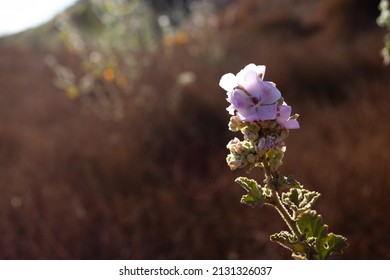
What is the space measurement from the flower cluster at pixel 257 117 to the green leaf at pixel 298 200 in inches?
4.2

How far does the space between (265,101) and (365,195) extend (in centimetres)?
208

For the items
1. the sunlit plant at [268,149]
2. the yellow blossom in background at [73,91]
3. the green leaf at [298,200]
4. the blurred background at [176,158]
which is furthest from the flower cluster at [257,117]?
the yellow blossom in background at [73,91]

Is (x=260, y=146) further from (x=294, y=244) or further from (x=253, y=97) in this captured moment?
(x=294, y=244)

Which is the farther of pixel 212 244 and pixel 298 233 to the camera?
pixel 212 244

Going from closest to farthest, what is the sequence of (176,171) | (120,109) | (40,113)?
(176,171) → (120,109) → (40,113)

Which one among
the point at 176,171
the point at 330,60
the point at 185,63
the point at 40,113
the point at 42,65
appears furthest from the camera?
the point at 42,65

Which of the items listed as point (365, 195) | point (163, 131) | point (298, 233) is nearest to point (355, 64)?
point (163, 131)

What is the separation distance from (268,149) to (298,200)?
173 mm

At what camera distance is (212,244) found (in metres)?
2.78

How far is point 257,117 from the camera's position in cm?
83

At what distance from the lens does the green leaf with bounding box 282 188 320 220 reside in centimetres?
93

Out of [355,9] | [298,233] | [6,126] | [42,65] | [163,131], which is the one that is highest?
[42,65]

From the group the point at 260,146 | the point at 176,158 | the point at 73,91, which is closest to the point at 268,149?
the point at 260,146

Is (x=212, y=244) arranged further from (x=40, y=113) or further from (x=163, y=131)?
(x=40, y=113)
